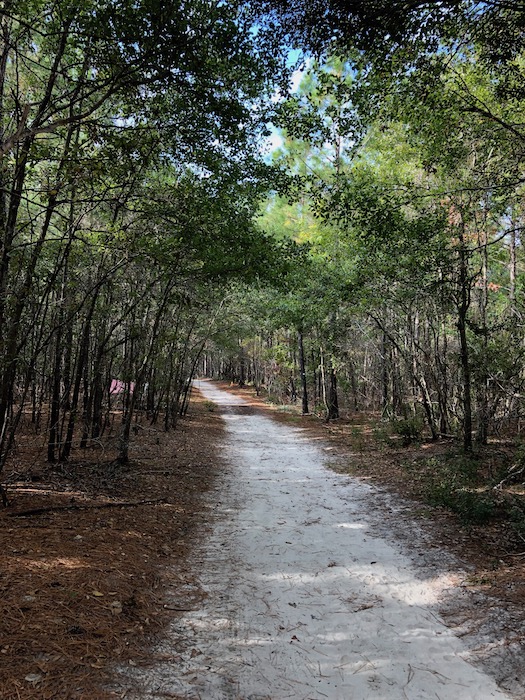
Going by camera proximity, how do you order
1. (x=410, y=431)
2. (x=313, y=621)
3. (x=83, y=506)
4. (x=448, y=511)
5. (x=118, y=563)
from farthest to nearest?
(x=410, y=431) → (x=448, y=511) → (x=83, y=506) → (x=118, y=563) → (x=313, y=621)

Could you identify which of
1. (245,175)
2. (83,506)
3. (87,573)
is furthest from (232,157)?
(87,573)

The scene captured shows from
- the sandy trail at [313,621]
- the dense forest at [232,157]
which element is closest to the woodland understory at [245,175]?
the dense forest at [232,157]

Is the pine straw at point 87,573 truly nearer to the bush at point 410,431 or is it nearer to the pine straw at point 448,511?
the pine straw at point 448,511

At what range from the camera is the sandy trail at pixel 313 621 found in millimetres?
2635

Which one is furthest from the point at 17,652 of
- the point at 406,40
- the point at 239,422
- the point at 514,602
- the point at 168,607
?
the point at 239,422

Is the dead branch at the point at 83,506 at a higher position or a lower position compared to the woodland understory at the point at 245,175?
lower

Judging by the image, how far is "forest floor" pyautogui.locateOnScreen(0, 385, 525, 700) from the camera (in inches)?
105

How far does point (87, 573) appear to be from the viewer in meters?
3.64

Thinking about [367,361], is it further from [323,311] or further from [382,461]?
[382,461]

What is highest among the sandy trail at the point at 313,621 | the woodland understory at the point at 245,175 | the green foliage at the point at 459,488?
the woodland understory at the point at 245,175

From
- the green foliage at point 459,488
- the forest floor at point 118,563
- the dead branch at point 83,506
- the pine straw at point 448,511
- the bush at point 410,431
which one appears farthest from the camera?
the bush at point 410,431

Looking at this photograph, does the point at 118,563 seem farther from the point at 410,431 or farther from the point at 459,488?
the point at 410,431

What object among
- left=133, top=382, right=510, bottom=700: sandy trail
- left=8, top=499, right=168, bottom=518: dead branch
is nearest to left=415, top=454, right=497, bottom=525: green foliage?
left=133, top=382, right=510, bottom=700: sandy trail

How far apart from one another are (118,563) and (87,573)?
39 centimetres
